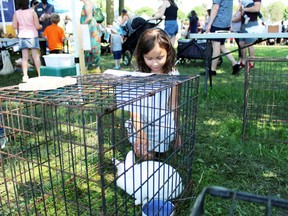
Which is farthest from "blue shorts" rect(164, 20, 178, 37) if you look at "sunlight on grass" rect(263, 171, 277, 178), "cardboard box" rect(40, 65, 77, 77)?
"sunlight on grass" rect(263, 171, 277, 178)

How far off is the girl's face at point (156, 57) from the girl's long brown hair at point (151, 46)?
0.02 m

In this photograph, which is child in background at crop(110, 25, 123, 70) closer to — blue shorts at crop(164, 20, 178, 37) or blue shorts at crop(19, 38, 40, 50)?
blue shorts at crop(164, 20, 178, 37)

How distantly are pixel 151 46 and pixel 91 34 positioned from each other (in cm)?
247

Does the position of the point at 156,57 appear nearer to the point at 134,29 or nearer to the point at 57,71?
the point at 57,71

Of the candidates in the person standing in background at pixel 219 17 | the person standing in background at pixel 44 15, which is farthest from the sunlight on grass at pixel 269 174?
the person standing in background at pixel 44 15

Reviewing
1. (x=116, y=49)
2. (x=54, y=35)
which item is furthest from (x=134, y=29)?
(x=54, y=35)

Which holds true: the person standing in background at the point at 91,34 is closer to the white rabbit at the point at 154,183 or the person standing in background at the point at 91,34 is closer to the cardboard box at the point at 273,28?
the cardboard box at the point at 273,28

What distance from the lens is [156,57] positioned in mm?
1761

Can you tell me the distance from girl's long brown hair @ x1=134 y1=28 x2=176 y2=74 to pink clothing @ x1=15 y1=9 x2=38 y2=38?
2897 millimetres

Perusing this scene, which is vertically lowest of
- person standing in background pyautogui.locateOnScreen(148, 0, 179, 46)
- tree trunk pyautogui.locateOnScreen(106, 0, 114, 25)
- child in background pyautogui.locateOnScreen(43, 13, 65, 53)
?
child in background pyautogui.locateOnScreen(43, 13, 65, 53)

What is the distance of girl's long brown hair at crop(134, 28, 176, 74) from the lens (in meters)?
1.73

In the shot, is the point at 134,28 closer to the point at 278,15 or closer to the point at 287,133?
the point at 287,133

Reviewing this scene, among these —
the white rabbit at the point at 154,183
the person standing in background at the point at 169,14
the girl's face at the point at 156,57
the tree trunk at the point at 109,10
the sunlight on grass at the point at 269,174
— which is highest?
the tree trunk at the point at 109,10

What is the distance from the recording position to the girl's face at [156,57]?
68.5 inches
